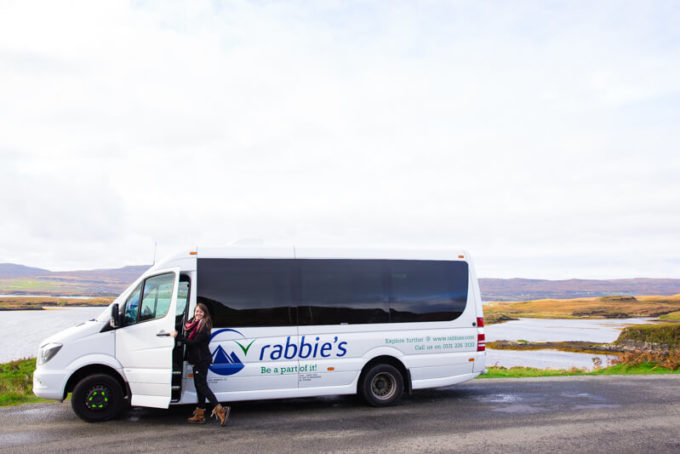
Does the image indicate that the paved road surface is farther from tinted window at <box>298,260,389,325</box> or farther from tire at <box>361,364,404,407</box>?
tinted window at <box>298,260,389,325</box>

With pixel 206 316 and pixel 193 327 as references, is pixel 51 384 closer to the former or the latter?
pixel 193 327

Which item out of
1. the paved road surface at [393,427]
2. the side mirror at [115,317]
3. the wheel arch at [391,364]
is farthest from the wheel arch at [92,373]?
the wheel arch at [391,364]

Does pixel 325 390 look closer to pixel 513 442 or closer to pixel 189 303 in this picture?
pixel 189 303

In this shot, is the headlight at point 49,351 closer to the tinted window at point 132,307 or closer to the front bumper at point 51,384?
the front bumper at point 51,384

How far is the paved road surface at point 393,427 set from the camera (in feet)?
25.0

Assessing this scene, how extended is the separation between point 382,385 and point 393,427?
6.29 feet

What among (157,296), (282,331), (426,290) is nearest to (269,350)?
(282,331)

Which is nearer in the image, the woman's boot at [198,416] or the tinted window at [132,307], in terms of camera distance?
the woman's boot at [198,416]

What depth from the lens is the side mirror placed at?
30.3 feet

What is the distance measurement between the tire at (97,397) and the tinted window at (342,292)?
3.32m

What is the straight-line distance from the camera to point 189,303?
31.7ft

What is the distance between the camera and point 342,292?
10500 mm

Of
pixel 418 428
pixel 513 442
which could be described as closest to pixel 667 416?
pixel 513 442

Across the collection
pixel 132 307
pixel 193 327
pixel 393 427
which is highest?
pixel 132 307
